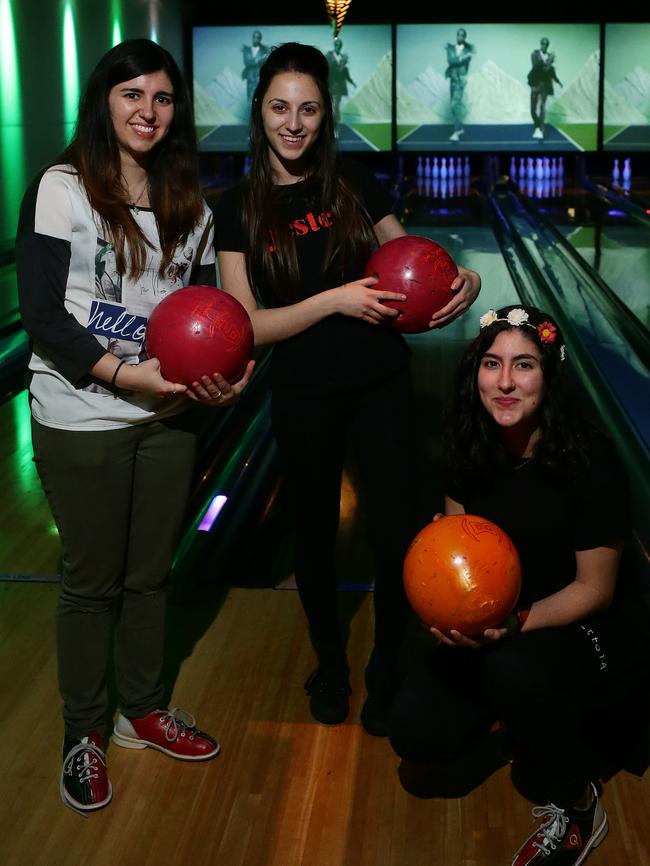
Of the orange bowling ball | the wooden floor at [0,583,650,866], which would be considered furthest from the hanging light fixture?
the orange bowling ball

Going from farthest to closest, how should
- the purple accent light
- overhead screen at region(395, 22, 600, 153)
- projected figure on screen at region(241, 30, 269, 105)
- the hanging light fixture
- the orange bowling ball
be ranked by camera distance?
projected figure on screen at region(241, 30, 269, 105), overhead screen at region(395, 22, 600, 153), the hanging light fixture, the purple accent light, the orange bowling ball

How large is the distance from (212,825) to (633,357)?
284cm

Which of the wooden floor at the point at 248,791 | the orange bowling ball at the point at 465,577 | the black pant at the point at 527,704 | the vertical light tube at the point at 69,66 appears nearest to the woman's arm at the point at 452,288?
the orange bowling ball at the point at 465,577

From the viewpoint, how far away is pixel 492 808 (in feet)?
5.58

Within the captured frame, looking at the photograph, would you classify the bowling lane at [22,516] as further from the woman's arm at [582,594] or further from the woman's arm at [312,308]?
the woman's arm at [582,594]

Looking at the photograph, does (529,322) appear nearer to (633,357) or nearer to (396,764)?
(396,764)

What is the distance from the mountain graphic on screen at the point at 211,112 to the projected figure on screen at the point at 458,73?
7.33 feet

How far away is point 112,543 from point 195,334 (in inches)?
16.5

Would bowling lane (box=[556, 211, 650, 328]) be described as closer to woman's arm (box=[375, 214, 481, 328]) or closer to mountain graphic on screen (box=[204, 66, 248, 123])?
woman's arm (box=[375, 214, 481, 328])

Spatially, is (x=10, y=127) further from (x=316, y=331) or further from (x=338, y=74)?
(x=338, y=74)

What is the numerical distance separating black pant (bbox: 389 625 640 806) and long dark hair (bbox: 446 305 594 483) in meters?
0.28

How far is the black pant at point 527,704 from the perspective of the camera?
5.19ft

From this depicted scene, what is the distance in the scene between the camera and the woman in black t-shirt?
177cm

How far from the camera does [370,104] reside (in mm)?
10383
